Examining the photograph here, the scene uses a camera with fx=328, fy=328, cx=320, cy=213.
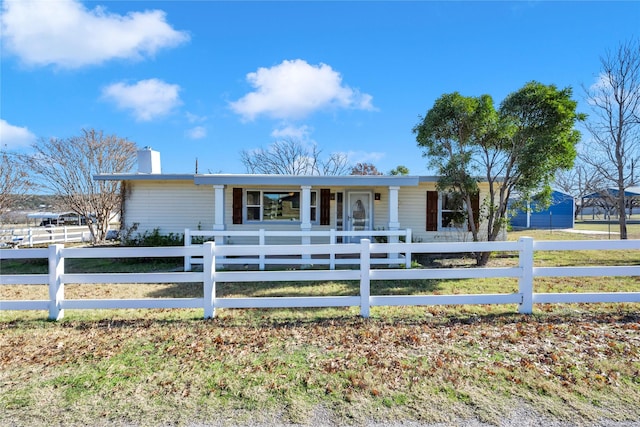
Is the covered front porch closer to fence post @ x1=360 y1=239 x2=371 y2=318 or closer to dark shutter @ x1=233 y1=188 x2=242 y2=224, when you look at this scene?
dark shutter @ x1=233 y1=188 x2=242 y2=224

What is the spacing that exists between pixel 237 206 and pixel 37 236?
12618 millimetres

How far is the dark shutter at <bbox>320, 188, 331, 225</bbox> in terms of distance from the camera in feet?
40.4

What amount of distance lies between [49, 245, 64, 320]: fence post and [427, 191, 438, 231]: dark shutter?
11.2 meters

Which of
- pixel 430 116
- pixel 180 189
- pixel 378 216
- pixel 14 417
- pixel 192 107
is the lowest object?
pixel 14 417

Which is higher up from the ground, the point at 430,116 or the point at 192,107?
the point at 192,107

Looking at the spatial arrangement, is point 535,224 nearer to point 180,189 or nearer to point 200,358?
point 180,189

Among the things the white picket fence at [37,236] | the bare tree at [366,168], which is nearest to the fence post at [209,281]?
the white picket fence at [37,236]

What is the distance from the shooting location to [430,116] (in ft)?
32.7

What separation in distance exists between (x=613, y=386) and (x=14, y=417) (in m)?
5.08

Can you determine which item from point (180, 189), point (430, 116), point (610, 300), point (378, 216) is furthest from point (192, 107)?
point (610, 300)

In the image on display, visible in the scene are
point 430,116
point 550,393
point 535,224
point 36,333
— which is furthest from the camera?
point 535,224

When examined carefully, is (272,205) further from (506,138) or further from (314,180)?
(506,138)

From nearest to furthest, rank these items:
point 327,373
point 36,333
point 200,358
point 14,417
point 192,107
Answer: point 14,417, point 327,373, point 200,358, point 36,333, point 192,107

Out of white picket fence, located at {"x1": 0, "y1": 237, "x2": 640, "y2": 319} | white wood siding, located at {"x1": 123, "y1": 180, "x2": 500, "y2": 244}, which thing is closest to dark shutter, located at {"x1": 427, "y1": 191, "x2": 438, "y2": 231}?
white wood siding, located at {"x1": 123, "y1": 180, "x2": 500, "y2": 244}
